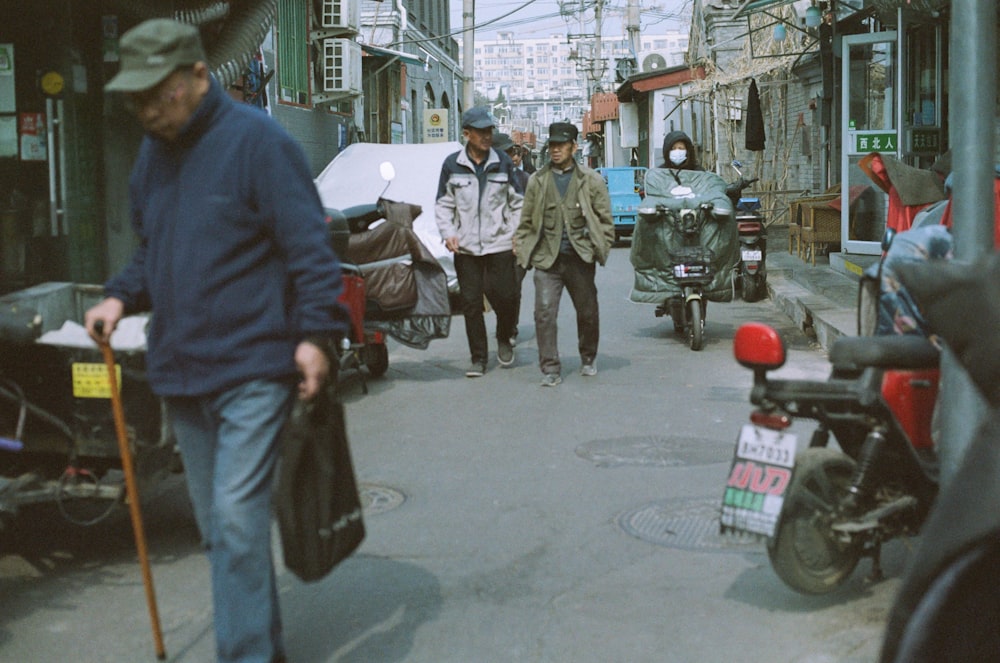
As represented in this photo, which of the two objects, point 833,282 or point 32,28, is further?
point 833,282

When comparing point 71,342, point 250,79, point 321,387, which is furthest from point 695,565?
point 250,79

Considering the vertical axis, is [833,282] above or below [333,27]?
below

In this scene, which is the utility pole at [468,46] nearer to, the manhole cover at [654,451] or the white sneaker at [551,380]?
the white sneaker at [551,380]

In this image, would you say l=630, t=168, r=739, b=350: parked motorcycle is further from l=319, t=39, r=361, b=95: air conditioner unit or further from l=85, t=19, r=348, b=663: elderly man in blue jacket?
l=319, t=39, r=361, b=95: air conditioner unit

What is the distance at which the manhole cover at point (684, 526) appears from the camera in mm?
5445

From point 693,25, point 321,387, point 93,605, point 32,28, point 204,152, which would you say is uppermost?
point 693,25

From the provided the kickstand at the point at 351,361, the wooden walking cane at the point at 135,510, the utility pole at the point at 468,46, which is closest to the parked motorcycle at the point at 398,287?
the kickstand at the point at 351,361

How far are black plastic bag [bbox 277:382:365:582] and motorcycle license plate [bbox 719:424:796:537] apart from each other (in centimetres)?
132

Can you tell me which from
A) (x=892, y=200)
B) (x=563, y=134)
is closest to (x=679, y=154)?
(x=892, y=200)

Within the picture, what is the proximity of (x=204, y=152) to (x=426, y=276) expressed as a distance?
611 cm

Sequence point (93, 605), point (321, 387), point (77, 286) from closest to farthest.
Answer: point (321, 387), point (93, 605), point (77, 286)

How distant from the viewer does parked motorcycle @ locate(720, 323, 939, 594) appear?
426cm

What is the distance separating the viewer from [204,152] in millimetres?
3678

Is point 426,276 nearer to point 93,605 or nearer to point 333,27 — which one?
point 93,605
